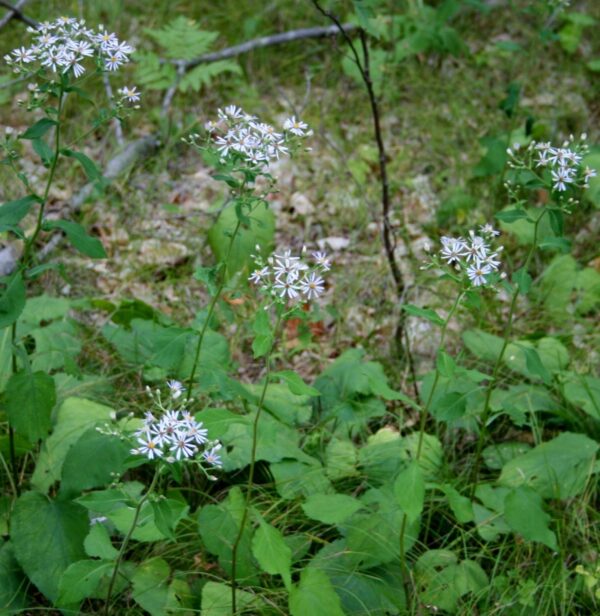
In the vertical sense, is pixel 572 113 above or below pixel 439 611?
above

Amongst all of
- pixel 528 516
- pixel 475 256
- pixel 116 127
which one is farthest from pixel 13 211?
pixel 116 127

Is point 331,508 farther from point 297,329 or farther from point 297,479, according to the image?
point 297,329

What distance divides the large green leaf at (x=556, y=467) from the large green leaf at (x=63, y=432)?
1.21 m

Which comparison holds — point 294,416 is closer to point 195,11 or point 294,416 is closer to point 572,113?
point 572,113

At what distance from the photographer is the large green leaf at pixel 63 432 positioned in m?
2.45

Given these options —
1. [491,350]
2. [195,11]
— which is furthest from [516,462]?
[195,11]

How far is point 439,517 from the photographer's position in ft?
8.46

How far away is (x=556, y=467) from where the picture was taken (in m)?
2.53

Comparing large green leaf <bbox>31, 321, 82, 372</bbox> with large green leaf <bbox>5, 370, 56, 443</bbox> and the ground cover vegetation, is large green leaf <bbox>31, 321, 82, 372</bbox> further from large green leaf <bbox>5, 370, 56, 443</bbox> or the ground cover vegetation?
large green leaf <bbox>5, 370, 56, 443</bbox>

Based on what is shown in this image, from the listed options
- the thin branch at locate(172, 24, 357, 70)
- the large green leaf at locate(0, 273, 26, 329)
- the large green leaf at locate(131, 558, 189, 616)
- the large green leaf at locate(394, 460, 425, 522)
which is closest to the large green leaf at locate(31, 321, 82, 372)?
the large green leaf at locate(0, 273, 26, 329)

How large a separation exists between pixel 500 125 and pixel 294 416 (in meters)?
2.33

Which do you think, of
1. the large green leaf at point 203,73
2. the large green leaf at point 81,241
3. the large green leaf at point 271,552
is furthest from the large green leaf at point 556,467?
the large green leaf at point 203,73

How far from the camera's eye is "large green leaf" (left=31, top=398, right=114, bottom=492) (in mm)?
2451

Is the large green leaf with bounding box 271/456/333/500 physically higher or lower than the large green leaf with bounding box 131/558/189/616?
higher
